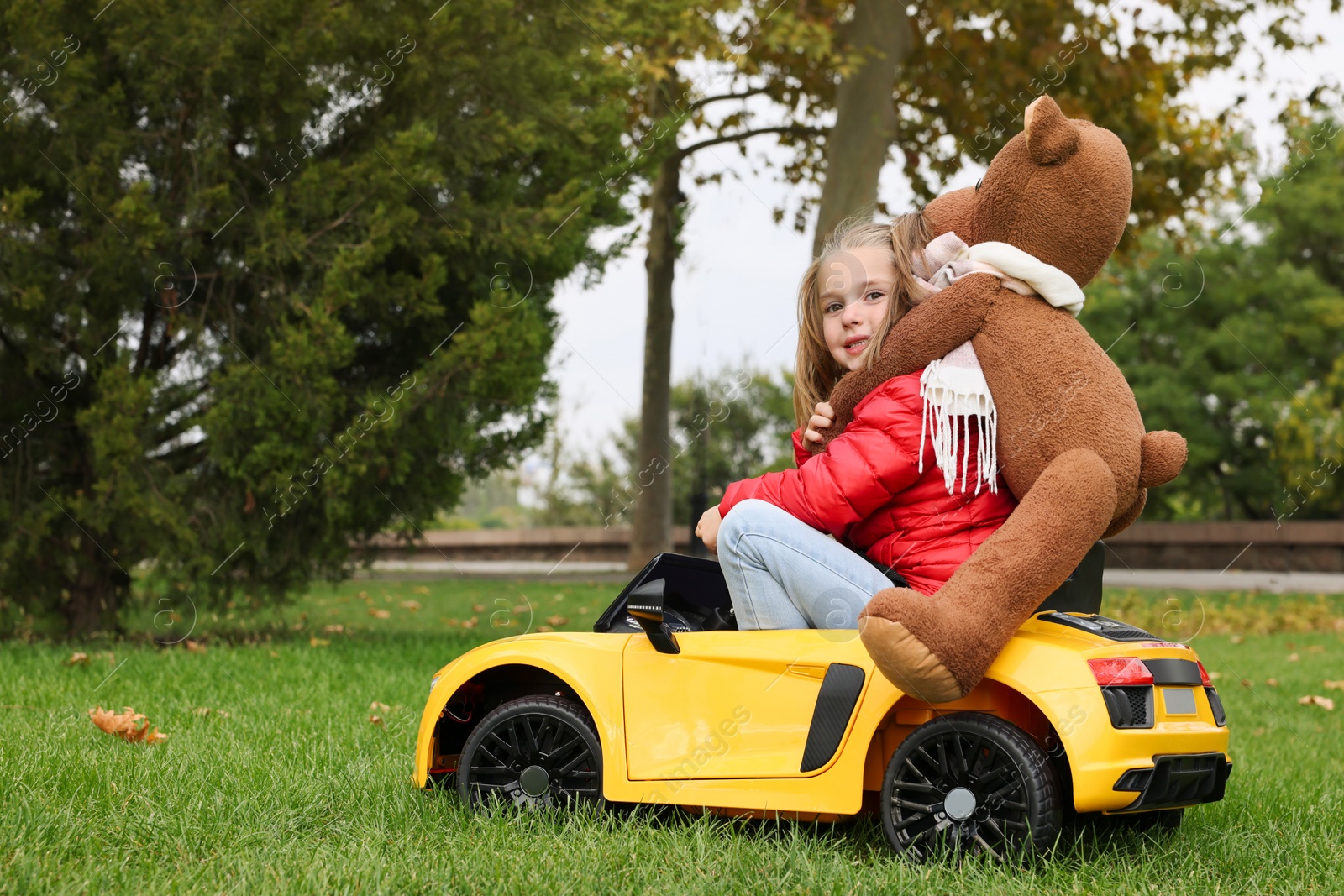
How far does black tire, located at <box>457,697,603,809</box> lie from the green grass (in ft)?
0.34

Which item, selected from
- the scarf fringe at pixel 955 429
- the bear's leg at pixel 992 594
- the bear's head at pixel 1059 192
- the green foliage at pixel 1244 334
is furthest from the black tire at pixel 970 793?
the green foliage at pixel 1244 334

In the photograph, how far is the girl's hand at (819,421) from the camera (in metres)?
Result: 3.23

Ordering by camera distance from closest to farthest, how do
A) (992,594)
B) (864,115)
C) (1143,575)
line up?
(992,594) < (864,115) < (1143,575)

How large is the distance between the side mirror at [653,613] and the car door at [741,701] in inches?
1.2

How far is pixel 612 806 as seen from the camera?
10.6 feet

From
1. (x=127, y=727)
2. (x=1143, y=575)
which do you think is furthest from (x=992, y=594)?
(x=1143, y=575)

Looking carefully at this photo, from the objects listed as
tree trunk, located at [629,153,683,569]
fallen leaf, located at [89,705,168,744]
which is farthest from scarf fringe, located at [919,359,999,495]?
tree trunk, located at [629,153,683,569]

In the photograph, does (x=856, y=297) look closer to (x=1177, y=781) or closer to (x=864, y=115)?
(x=1177, y=781)

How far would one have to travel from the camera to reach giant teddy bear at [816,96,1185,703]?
8.80 feet

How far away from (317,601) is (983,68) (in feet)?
29.6

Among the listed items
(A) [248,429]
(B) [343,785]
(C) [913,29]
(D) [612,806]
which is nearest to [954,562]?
(D) [612,806]

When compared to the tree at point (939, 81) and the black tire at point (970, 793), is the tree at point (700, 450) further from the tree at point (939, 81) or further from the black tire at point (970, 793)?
the black tire at point (970, 793)

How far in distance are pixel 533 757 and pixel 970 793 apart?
1.18 m

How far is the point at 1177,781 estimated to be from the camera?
2.74 m
